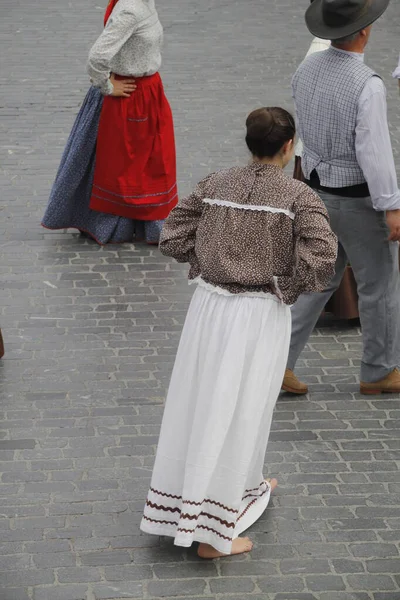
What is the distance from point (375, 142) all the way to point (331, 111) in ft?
0.90

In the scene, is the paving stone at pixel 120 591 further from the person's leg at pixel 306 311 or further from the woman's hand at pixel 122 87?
the woman's hand at pixel 122 87

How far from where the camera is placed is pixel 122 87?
24.7 ft

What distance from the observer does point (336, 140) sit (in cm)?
532

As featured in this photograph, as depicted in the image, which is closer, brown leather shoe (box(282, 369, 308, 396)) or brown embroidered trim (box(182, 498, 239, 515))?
brown embroidered trim (box(182, 498, 239, 515))

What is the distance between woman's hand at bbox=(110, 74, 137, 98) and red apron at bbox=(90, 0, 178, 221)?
4 cm

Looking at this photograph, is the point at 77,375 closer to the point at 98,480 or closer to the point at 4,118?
the point at 98,480

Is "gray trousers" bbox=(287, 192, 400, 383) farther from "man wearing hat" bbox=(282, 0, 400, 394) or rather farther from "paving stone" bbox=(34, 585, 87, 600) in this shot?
"paving stone" bbox=(34, 585, 87, 600)

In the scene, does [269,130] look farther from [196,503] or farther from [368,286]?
[368,286]

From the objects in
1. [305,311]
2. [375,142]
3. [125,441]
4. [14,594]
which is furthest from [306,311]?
[14,594]

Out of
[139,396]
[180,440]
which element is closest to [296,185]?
[180,440]

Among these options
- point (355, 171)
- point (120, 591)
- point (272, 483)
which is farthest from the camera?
point (355, 171)

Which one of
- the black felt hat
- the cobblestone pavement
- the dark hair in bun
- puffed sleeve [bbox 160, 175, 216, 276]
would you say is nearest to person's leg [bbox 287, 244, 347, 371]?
the cobblestone pavement

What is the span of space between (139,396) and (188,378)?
1.50 m

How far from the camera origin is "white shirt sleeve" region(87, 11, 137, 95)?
7.21 m
